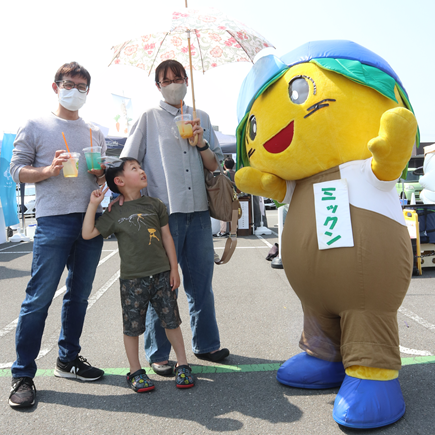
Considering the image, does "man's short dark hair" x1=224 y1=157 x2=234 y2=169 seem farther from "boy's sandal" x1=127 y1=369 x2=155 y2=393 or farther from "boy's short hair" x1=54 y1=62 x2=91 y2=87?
"boy's sandal" x1=127 y1=369 x2=155 y2=393

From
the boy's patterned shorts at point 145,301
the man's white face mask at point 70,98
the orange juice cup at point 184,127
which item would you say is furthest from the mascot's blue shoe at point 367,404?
the man's white face mask at point 70,98

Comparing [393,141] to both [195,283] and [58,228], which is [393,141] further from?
[58,228]

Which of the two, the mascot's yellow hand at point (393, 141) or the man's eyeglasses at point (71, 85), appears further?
the man's eyeglasses at point (71, 85)

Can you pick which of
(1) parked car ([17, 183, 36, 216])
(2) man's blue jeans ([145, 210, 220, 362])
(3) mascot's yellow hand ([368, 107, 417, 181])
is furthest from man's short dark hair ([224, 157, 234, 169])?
(1) parked car ([17, 183, 36, 216])

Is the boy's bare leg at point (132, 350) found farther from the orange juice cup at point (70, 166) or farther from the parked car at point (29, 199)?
the parked car at point (29, 199)

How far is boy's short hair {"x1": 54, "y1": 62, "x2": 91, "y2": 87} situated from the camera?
9.25 ft

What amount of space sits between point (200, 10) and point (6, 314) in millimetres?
3761

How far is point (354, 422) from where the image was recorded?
2129 mm

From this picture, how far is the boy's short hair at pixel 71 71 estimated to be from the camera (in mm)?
2818

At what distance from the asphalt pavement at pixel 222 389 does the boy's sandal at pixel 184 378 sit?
0.04m

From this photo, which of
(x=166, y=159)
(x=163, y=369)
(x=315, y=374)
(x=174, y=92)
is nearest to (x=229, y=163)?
(x=174, y=92)

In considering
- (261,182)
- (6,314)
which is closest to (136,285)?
(261,182)

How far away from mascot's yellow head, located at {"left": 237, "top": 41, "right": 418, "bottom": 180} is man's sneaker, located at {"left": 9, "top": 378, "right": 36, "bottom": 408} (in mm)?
2026

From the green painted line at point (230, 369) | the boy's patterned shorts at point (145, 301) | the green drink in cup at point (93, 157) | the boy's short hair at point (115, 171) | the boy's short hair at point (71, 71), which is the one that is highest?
the boy's short hair at point (71, 71)
